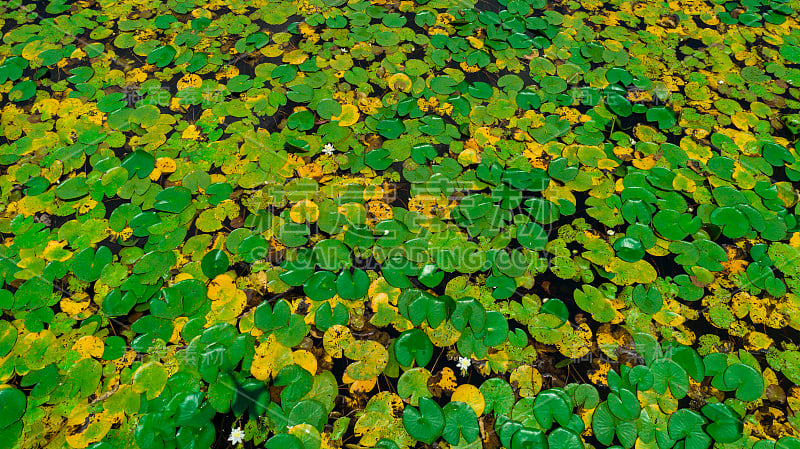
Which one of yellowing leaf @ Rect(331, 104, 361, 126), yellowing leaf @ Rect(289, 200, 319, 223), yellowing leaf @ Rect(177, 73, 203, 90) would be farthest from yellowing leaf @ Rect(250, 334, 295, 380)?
yellowing leaf @ Rect(177, 73, 203, 90)

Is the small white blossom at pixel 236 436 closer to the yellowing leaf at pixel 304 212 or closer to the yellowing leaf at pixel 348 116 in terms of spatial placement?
the yellowing leaf at pixel 304 212

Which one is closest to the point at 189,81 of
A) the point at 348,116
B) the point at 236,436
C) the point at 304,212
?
the point at 348,116

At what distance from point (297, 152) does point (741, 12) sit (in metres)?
3.18

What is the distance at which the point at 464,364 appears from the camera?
1.65m

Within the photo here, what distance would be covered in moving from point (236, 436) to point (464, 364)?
831mm

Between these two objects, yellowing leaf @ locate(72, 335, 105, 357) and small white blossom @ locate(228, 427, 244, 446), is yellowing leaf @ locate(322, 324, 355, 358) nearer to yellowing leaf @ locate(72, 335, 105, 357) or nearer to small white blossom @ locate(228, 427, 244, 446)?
small white blossom @ locate(228, 427, 244, 446)

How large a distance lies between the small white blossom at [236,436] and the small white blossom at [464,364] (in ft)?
2.59

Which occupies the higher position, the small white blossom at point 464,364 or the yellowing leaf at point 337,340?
the yellowing leaf at point 337,340

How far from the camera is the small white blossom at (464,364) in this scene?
1.64 meters

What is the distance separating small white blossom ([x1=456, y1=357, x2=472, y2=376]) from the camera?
164cm

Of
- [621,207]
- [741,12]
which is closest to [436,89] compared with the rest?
[621,207]

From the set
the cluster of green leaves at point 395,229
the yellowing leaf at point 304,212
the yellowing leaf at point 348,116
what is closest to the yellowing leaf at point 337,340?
the cluster of green leaves at point 395,229

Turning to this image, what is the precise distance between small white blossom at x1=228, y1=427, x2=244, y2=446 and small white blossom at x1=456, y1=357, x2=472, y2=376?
0.79m

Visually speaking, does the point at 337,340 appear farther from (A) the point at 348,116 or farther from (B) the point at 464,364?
(A) the point at 348,116
